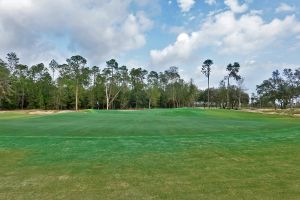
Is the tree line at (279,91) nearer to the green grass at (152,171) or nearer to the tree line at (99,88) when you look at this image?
the tree line at (99,88)

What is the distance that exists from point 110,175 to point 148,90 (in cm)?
9960

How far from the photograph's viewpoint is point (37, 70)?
309 feet

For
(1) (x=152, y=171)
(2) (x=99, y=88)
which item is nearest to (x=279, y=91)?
(2) (x=99, y=88)

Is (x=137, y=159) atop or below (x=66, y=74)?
below

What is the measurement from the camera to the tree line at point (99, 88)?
88500 mm

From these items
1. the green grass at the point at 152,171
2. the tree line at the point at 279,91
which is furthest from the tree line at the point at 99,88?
the green grass at the point at 152,171

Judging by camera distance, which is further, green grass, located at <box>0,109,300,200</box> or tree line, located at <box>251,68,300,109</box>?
tree line, located at <box>251,68,300,109</box>

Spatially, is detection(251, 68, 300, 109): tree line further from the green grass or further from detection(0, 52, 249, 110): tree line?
the green grass

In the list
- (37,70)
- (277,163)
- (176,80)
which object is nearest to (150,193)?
(277,163)

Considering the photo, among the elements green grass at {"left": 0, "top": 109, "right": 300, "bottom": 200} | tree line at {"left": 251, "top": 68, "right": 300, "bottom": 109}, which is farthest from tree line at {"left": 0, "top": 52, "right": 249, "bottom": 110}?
green grass at {"left": 0, "top": 109, "right": 300, "bottom": 200}

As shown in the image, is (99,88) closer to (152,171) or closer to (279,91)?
(279,91)

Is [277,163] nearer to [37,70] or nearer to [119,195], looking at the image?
[119,195]

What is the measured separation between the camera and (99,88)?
96.6 metres

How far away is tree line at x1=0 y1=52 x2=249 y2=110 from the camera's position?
290ft
